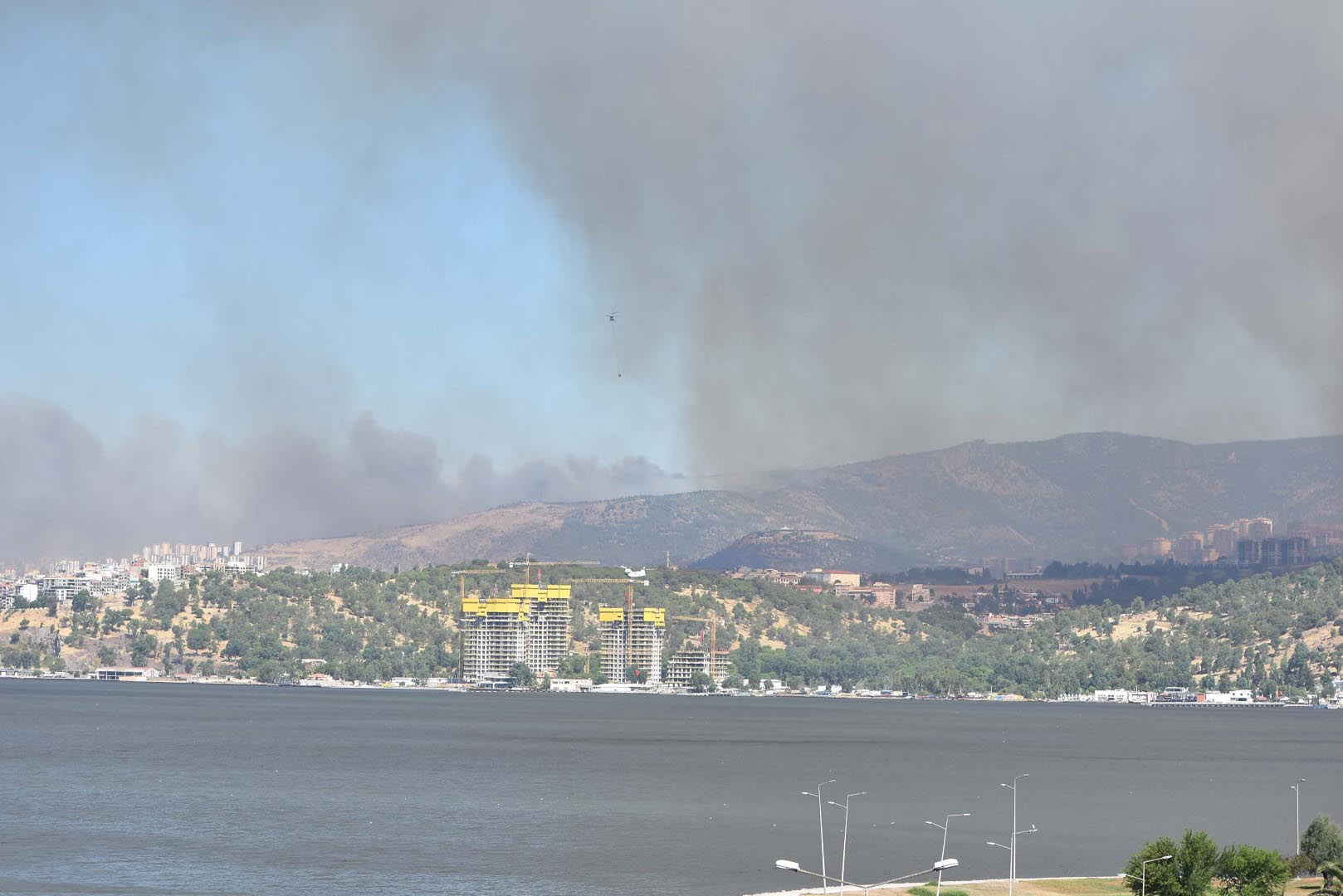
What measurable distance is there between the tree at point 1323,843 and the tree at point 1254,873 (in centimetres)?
780

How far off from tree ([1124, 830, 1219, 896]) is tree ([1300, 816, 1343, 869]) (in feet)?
30.4

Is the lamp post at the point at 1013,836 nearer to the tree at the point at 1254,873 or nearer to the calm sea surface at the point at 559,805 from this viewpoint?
the calm sea surface at the point at 559,805

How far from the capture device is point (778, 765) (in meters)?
138

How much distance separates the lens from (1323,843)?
71375 millimetres

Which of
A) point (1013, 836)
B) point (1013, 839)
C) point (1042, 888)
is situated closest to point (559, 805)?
point (1042, 888)

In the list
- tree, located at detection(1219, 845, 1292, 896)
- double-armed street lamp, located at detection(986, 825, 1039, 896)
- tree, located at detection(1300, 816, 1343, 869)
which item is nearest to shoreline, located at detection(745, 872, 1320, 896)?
double-armed street lamp, located at detection(986, 825, 1039, 896)

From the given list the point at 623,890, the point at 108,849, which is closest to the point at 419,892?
the point at 623,890

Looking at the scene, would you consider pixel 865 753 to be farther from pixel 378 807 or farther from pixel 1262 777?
pixel 378 807

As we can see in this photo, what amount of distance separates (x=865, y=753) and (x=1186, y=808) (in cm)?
4754

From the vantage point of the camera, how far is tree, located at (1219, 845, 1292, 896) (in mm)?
61094

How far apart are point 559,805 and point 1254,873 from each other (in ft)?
169

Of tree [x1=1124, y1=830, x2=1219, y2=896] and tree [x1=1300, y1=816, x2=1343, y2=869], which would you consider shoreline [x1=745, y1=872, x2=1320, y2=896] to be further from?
tree [x1=1124, y1=830, x2=1219, y2=896]

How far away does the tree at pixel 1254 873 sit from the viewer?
6109cm

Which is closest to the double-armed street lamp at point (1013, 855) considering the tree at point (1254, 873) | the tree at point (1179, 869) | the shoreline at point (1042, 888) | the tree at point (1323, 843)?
the shoreline at point (1042, 888)
